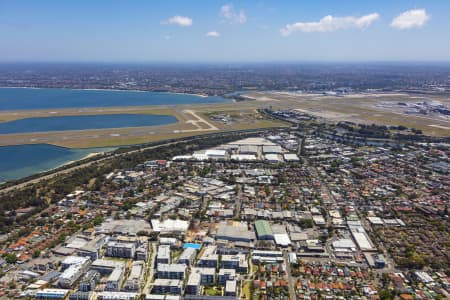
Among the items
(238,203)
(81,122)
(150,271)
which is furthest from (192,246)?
(81,122)

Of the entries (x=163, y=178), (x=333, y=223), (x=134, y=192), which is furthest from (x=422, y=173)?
(x=134, y=192)

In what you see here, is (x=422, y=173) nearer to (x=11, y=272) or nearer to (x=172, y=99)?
(x=11, y=272)

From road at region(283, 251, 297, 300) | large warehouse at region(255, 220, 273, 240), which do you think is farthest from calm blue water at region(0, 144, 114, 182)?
road at region(283, 251, 297, 300)

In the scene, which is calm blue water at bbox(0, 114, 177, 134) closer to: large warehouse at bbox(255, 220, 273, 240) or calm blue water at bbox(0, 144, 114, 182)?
calm blue water at bbox(0, 144, 114, 182)

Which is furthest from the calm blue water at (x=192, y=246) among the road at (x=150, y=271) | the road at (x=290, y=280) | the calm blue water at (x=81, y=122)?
the calm blue water at (x=81, y=122)

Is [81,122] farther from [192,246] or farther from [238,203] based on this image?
[192,246]

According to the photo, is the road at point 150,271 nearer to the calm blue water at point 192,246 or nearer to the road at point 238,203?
the calm blue water at point 192,246
